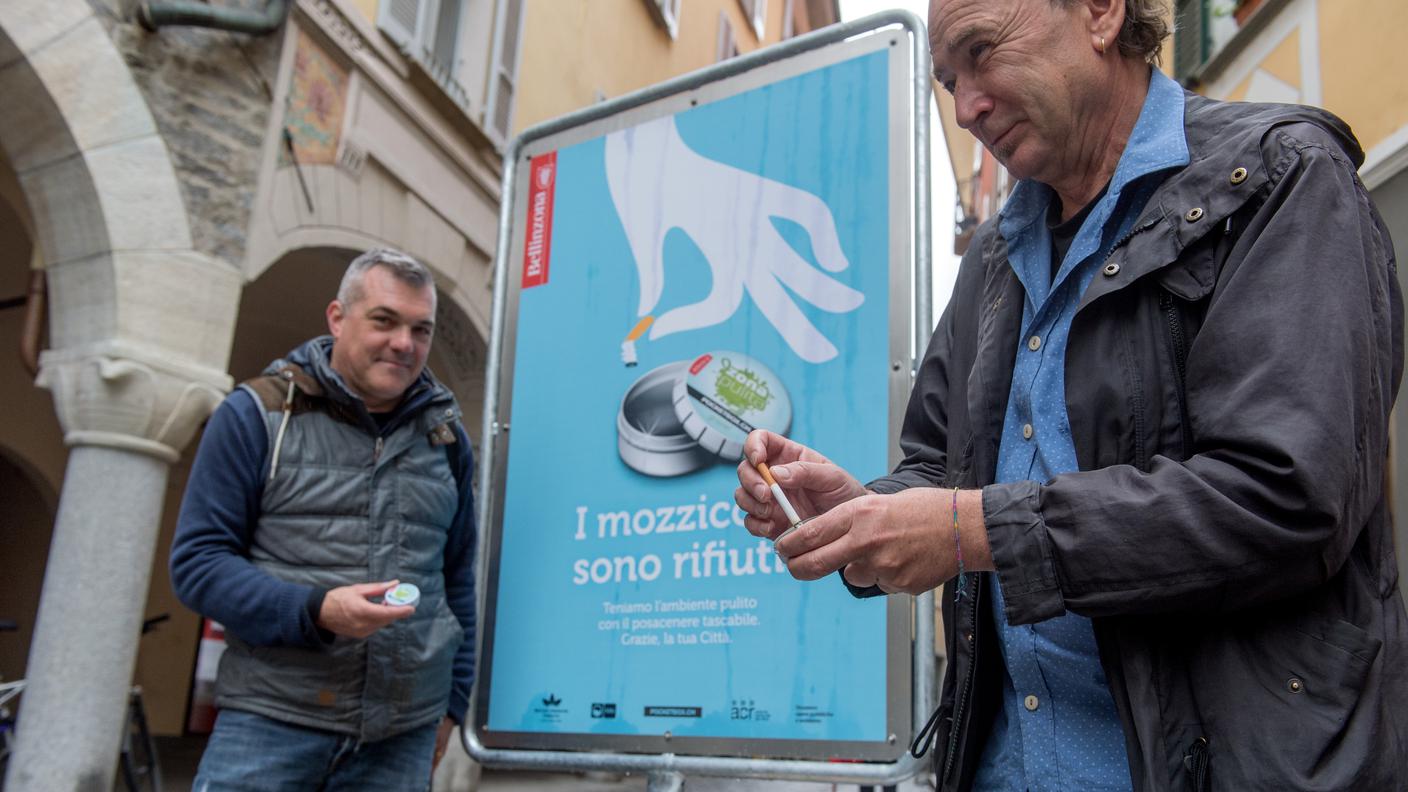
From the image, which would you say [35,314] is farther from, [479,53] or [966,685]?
[966,685]

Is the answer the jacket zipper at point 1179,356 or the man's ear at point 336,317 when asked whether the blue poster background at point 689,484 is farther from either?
the jacket zipper at point 1179,356

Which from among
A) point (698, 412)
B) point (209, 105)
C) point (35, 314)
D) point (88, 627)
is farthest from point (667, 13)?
point (698, 412)

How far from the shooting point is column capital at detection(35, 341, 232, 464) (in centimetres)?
501

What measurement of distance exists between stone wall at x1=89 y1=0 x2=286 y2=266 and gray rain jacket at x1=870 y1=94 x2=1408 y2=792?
516 cm

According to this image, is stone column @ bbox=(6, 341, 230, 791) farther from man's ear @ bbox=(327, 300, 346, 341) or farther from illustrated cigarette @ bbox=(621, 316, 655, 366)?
Answer: illustrated cigarette @ bbox=(621, 316, 655, 366)

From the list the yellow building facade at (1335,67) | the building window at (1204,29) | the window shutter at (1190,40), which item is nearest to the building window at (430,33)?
the yellow building facade at (1335,67)

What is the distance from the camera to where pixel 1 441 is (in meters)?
8.44

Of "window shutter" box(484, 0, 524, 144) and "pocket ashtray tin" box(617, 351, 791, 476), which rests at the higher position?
"window shutter" box(484, 0, 524, 144)

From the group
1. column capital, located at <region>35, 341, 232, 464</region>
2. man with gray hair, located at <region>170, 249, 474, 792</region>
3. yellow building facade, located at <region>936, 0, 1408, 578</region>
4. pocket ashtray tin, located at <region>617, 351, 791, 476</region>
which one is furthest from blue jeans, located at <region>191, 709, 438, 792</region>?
yellow building facade, located at <region>936, 0, 1408, 578</region>

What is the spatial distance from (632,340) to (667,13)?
9.56m

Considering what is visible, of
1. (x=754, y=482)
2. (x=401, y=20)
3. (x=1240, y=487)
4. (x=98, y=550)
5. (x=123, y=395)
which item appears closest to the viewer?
(x=1240, y=487)

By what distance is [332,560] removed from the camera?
276cm

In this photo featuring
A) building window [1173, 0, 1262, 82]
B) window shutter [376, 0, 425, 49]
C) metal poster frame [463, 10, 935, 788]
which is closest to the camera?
metal poster frame [463, 10, 935, 788]

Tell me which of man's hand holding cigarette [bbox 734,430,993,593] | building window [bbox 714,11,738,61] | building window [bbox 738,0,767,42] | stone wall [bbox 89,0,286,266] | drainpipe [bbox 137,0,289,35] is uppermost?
building window [bbox 738,0,767,42]
